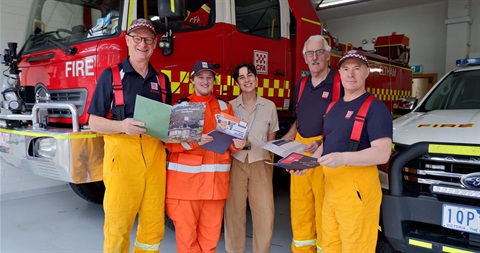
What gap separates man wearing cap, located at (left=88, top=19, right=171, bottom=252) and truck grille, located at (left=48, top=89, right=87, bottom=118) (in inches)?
22.8

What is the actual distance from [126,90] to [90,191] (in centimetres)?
260

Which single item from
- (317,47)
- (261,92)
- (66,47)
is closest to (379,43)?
(261,92)

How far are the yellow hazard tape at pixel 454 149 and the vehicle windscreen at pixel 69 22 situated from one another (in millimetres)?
2225

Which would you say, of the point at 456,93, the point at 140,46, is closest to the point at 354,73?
the point at 140,46

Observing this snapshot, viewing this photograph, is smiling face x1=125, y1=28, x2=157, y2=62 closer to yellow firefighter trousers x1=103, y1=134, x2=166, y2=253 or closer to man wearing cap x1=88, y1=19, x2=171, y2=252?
man wearing cap x1=88, y1=19, x2=171, y2=252

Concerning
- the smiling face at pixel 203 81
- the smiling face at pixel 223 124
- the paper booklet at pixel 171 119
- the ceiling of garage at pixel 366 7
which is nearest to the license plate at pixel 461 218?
the smiling face at pixel 223 124

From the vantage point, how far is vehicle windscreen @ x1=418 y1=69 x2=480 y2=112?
10.6 feet

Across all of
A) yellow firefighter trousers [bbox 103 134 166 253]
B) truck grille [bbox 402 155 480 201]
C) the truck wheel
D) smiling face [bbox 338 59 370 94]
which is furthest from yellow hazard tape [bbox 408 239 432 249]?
the truck wheel

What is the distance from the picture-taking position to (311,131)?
101 inches

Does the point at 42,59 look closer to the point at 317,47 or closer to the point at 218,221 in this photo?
the point at 218,221

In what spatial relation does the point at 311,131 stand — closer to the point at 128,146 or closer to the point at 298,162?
the point at 298,162

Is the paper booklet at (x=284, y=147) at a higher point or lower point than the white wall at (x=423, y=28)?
lower

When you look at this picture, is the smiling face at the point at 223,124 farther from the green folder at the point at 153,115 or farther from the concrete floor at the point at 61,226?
the concrete floor at the point at 61,226

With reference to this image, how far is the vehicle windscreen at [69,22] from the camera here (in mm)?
2695
